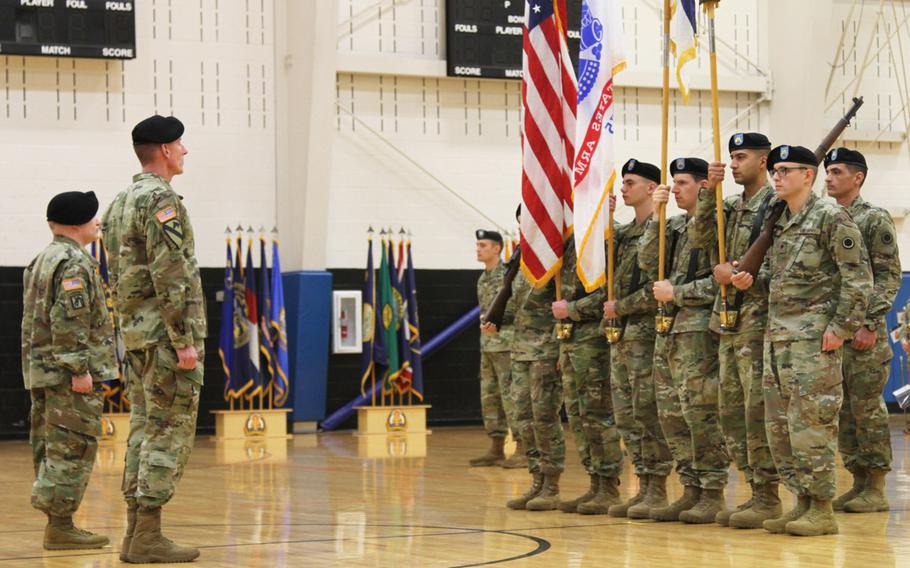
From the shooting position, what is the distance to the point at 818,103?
15773mm

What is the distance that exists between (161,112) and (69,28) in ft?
4.17

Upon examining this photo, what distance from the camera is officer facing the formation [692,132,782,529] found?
6.02 metres

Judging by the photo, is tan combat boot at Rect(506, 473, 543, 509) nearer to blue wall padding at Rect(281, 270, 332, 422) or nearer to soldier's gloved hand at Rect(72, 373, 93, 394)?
soldier's gloved hand at Rect(72, 373, 93, 394)

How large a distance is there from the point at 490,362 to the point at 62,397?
5145 millimetres

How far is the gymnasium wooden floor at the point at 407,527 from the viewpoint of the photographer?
5.32 metres

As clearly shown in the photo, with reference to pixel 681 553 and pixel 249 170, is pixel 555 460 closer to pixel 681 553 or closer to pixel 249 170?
pixel 681 553

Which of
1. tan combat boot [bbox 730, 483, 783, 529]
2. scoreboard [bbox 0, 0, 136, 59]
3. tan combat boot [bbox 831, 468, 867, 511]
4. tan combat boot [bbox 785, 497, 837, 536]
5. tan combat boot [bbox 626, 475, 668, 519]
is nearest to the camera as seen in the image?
tan combat boot [bbox 785, 497, 837, 536]

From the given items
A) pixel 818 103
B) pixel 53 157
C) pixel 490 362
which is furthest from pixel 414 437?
pixel 818 103

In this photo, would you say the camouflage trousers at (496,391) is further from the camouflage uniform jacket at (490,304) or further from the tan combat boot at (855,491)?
the tan combat boot at (855,491)

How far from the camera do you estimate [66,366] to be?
233 inches

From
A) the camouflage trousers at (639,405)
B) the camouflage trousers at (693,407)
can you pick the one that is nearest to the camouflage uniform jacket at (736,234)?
the camouflage trousers at (693,407)

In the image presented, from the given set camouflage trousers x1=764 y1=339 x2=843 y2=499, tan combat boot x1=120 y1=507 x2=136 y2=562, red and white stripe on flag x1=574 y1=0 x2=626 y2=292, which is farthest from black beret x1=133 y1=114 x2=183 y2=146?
camouflage trousers x1=764 y1=339 x2=843 y2=499

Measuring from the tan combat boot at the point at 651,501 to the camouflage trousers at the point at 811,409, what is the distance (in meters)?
0.91

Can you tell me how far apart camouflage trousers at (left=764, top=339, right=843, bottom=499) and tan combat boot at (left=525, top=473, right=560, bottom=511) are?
1.53m
